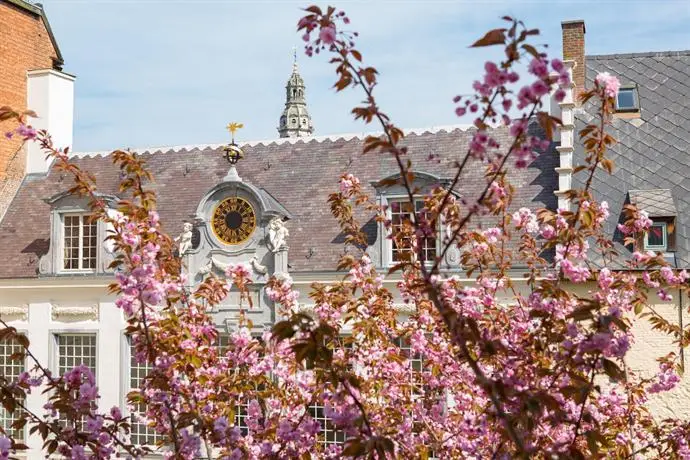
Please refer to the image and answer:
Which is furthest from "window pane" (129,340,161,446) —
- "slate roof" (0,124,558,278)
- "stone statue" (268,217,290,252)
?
"stone statue" (268,217,290,252)

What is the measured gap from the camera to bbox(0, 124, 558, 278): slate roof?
20.3 m

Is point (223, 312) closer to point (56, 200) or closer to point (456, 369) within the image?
point (56, 200)

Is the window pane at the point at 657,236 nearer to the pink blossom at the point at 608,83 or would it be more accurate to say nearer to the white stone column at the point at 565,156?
the white stone column at the point at 565,156

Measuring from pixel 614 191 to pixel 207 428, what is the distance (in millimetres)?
13744

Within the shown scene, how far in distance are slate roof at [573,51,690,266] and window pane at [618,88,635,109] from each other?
7.1 inches

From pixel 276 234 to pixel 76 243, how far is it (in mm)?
5137

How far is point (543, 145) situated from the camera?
5414 mm

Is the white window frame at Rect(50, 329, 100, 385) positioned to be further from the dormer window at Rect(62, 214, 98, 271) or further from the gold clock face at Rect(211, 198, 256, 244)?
the gold clock face at Rect(211, 198, 256, 244)

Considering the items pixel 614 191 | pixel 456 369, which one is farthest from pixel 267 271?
pixel 456 369

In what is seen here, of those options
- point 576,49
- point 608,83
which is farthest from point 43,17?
point 608,83

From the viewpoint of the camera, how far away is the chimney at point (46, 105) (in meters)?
24.5

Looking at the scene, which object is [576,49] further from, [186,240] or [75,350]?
[75,350]

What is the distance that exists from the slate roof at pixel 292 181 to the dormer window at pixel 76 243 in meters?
0.70

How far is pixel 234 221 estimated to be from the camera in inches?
812
